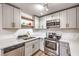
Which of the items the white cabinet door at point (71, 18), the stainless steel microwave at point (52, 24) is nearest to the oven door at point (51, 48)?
the stainless steel microwave at point (52, 24)

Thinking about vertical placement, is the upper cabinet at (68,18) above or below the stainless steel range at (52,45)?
above

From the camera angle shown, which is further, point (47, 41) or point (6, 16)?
point (47, 41)

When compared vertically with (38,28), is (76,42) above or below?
below

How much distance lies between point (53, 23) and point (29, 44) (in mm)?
436

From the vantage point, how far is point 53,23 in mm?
1070

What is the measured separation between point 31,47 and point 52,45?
30cm

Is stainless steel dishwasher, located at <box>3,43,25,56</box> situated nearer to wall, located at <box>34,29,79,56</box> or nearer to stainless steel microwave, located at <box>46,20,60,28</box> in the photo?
wall, located at <box>34,29,79,56</box>

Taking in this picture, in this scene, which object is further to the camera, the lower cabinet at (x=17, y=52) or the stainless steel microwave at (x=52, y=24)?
the stainless steel microwave at (x=52, y=24)

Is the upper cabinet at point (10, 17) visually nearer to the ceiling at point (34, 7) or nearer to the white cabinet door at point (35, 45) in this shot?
the ceiling at point (34, 7)

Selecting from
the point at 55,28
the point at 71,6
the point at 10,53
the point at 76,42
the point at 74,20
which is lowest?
the point at 10,53

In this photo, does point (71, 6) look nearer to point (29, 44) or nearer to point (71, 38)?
point (71, 38)

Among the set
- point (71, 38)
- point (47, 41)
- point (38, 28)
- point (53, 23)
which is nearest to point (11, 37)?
point (38, 28)

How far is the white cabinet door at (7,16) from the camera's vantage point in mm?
955

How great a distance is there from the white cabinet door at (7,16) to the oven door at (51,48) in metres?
0.55
